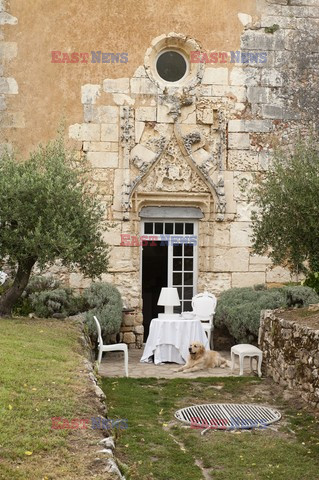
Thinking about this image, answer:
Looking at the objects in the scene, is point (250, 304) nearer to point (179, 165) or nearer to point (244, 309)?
point (244, 309)

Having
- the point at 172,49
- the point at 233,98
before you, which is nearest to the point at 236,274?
the point at 233,98

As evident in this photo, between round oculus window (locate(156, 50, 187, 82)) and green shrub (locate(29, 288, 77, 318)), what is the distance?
444 cm

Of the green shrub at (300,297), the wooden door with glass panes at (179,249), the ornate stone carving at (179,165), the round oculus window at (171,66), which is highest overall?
the round oculus window at (171,66)

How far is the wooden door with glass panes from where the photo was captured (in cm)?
1304

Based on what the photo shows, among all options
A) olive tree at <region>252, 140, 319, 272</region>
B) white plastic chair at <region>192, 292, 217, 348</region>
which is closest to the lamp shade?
white plastic chair at <region>192, 292, 217, 348</region>

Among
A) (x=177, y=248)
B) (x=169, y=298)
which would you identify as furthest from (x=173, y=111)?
(x=169, y=298)

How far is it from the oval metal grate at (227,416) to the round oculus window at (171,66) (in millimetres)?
7184

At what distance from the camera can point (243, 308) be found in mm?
11570

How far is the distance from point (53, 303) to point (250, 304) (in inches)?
124

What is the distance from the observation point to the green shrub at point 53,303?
1089 cm

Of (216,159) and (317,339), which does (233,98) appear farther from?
(317,339)

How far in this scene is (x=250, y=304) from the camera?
37.9 feet

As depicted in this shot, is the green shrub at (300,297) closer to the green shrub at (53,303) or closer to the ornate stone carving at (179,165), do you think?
the ornate stone carving at (179,165)

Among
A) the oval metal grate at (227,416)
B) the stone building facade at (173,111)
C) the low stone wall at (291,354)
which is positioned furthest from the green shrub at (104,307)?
the oval metal grate at (227,416)
